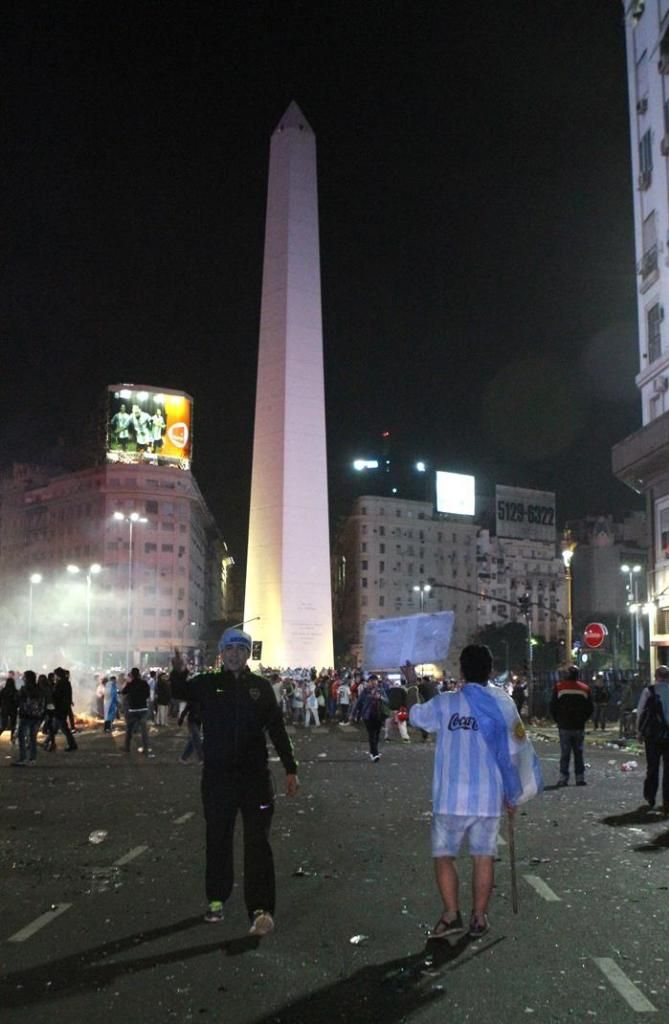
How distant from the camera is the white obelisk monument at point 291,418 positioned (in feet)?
173

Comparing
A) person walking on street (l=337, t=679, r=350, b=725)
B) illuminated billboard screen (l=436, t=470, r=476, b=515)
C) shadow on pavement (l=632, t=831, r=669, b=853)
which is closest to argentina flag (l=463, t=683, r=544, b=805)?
shadow on pavement (l=632, t=831, r=669, b=853)

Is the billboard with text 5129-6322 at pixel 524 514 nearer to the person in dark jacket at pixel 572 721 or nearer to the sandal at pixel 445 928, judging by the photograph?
the person in dark jacket at pixel 572 721

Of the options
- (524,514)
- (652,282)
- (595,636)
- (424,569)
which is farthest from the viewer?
(524,514)

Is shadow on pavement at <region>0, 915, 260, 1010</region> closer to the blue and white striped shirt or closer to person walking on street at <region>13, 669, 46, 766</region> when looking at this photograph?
the blue and white striped shirt

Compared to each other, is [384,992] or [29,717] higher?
[29,717]

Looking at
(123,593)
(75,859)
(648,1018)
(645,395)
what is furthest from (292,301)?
(123,593)

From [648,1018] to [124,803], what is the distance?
9713mm

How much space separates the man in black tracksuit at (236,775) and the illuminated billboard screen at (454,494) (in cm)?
11066

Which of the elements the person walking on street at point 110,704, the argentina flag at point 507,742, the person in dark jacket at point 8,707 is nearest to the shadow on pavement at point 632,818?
the argentina flag at point 507,742

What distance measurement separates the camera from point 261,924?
646 cm

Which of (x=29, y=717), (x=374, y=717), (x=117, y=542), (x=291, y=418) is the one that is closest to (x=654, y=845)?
(x=374, y=717)

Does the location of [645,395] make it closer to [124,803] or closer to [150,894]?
[124,803]

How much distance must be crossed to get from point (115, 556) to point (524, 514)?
56.8 m

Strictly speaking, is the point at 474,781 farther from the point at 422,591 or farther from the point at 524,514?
the point at 524,514
